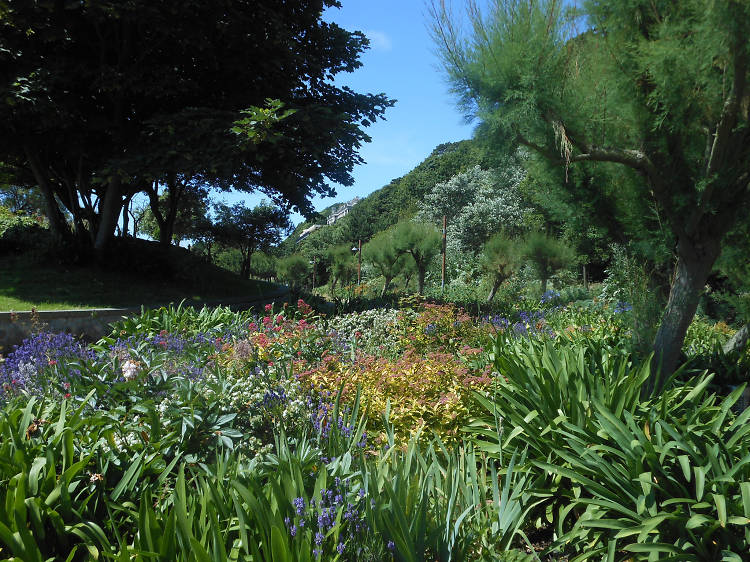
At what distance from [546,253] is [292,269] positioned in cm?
2150

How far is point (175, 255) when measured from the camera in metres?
12.3

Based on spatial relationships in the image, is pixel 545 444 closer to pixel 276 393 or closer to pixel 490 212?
pixel 276 393

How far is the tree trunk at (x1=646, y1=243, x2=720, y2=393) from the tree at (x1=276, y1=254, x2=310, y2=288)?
30.5 m

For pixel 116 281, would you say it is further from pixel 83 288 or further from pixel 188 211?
pixel 188 211

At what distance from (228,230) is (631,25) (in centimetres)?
1796

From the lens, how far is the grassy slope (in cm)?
848

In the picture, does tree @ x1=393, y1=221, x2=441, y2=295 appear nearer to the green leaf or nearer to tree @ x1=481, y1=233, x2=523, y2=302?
tree @ x1=481, y1=233, x2=523, y2=302

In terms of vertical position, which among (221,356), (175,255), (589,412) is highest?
(175,255)

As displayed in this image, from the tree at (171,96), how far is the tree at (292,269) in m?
21.2

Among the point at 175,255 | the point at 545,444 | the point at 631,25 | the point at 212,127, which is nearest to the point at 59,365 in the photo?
the point at 545,444

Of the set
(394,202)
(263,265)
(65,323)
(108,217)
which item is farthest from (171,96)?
(394,202)

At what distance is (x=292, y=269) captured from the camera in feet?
112

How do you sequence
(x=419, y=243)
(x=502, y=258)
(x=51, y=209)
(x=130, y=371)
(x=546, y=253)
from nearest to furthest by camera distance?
(x=130, y=371) → (x=51, y=209) → (x=502, y=258) → (x=546, y=253) → (x=419, y=243)

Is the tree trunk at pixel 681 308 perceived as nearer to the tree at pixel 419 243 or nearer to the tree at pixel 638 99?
the tree at pixel 638 99
